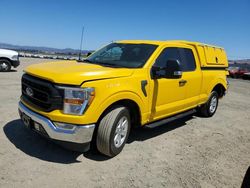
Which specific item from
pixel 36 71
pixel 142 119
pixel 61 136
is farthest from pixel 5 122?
pixel 142 119

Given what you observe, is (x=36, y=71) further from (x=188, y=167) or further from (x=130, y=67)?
(x=188, y=167)

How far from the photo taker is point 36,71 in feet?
14.2

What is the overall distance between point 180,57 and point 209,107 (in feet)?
7.77

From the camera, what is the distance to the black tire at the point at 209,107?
24.7ft

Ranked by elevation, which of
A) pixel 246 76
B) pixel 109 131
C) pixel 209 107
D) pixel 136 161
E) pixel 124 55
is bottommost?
pixel 246 76

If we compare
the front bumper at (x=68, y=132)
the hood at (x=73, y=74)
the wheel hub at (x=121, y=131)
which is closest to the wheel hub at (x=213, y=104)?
the wheel hub at (x=121, y=131)

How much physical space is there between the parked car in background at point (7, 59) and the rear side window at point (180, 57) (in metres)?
11.5

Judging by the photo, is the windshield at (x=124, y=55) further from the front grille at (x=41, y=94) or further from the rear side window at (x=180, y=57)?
the front grille at (x=41, y=94)

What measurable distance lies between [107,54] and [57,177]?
2.81 metres

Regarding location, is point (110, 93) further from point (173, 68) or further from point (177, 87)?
point (177, 87)

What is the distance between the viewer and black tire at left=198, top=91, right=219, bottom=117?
24.7 ft

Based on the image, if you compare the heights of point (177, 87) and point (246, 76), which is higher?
point (177, 87)

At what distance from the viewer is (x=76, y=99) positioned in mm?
3803

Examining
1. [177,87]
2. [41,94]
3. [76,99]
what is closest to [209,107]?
[177,87]
